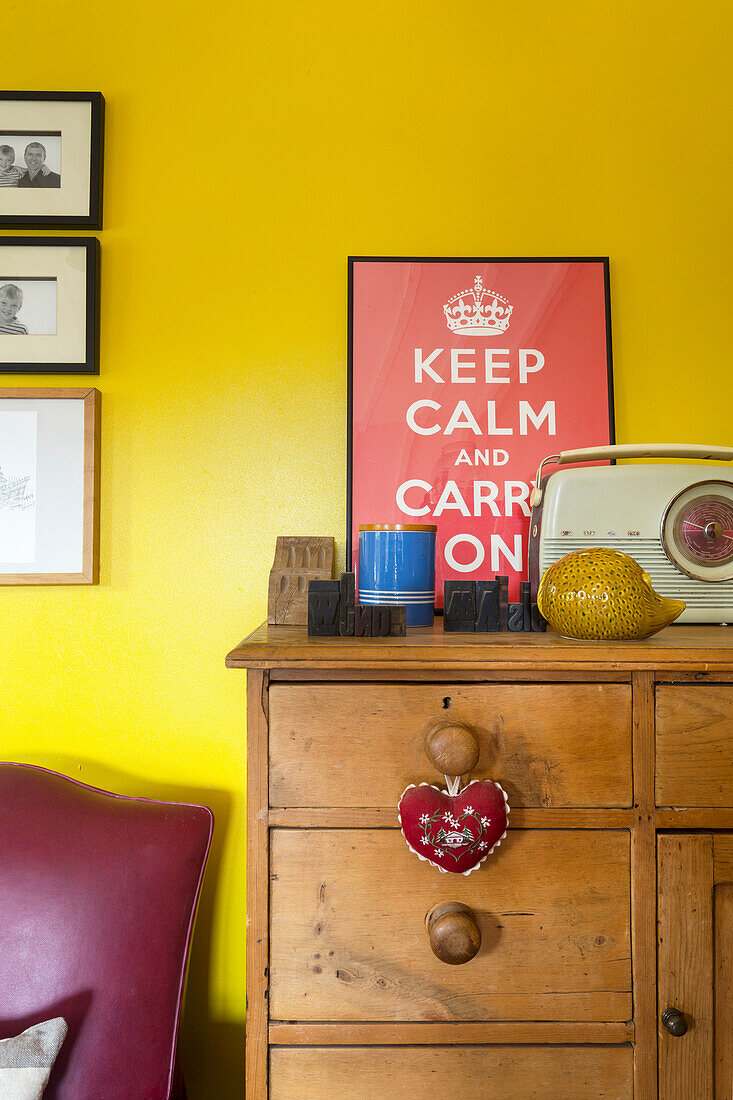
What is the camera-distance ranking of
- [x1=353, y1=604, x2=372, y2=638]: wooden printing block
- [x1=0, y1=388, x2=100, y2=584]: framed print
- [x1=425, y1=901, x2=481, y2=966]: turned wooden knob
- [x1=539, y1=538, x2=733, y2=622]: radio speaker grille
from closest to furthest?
[x1=425, y1=901, x2=481, y2=966]: turned wooden knob
[x1=353, y1=604, x2=372, y2=638]: wooden printing block
[x1=539, y1=538, x2=733, y2=622]: radio speaker grille
[x1=0, y1=388, x2=100, y2=584]: framed print

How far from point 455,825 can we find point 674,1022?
34 centimetres

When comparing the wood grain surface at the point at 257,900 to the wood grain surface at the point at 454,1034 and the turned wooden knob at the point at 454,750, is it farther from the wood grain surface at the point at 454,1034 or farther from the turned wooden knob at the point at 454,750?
the turned wooden knob at the point at 454,750

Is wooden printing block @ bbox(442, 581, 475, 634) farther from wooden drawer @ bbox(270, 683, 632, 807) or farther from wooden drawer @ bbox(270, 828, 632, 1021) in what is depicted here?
wooden drawer @ bbox(270, 828, 632, 1021)

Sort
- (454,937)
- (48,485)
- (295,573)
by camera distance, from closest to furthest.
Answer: (454,937) → (295,573) → (48,485)

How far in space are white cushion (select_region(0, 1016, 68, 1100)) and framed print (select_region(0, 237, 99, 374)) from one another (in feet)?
3.35

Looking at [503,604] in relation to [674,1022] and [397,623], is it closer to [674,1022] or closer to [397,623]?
[397,623]

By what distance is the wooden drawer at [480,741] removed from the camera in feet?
2.62


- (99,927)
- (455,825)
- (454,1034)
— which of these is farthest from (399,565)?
(99,927)

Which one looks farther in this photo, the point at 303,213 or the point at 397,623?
the point at 303,213

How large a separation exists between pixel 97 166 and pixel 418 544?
37.0 inches

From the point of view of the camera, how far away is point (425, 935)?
80cm

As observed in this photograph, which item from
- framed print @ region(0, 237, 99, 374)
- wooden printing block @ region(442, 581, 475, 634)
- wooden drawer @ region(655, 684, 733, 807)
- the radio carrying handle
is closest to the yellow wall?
framed print @ region(0, 237, 99, 374)

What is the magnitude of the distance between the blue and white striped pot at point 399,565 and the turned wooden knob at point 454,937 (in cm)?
38

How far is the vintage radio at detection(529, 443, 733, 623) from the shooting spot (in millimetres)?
1033
